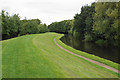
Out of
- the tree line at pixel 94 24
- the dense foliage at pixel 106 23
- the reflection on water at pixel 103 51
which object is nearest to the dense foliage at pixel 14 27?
the tree line at pixel 94 24

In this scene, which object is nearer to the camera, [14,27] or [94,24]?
[94,24]

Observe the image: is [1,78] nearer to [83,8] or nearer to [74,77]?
[74,77]

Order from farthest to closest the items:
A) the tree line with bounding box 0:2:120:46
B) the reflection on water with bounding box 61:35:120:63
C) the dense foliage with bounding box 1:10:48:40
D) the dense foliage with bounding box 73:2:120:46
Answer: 1. the dense foliage with bounding box 1:10:48:40
2. the tree line with bounding box 0:2:120:46
3. the dense foliage with bounding box 73:2:120:46
4. the reflection on water with bounding box 61:35:120:63

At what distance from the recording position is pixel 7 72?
9.70 m

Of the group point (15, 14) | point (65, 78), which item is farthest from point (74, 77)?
point (15, 14)

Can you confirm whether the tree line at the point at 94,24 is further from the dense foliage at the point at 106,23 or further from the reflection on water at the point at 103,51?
the reflection on water at the point at 103,51

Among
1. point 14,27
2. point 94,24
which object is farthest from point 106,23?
point 14,27

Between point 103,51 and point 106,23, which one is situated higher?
point 106,23

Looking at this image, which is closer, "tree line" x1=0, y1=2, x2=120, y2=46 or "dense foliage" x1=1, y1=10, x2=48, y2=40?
"tree line" x1=0, y1=2, x2=120, y2=46

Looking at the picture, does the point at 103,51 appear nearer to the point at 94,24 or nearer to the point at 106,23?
the point at 106,23

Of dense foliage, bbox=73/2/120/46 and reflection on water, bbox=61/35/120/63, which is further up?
dense foliage, bbox=73/2/120/46

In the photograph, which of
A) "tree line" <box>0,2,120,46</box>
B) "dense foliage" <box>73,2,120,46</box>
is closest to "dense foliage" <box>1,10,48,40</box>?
"tree line" <box>0,2,120,46</box>

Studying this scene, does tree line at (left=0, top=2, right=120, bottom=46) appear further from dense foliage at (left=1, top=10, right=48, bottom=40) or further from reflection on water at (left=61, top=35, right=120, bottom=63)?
reflection on water at (left=61, top=35, right=120, bottom=63)

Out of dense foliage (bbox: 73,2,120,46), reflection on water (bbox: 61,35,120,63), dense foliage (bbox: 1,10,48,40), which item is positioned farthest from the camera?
dense foliage (bbox: 1,10,48,40)
